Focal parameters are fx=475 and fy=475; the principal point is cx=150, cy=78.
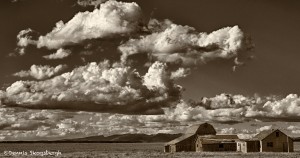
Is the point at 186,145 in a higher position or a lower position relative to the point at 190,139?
lower

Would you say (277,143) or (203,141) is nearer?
(277,143)

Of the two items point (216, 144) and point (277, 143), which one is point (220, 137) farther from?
point (277, 143)

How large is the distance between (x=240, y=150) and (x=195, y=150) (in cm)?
1159

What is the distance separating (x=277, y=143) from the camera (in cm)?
10112

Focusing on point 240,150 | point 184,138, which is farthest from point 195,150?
point 240,150

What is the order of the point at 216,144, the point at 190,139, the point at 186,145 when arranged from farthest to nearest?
the point at 190,139
the point at 186,145
the point at 216,144

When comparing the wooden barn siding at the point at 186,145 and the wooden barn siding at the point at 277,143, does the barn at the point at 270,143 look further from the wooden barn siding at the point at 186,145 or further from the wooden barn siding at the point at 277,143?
the wooden barn siding at the point at 186,145

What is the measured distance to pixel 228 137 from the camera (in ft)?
360

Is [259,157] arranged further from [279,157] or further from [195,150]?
[195,150]

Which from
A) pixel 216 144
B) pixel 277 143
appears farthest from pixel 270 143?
pixel 216 144

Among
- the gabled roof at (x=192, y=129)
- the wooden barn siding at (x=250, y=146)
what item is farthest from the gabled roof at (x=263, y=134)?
the gabled roof at (x=192, y=129)

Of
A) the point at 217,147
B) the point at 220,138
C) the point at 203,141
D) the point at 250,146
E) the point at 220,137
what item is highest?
the point at 220,137

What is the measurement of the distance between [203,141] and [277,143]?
52.2ft

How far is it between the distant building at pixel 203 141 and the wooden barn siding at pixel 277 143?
7.52m
